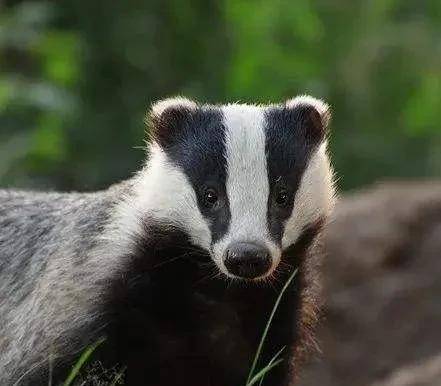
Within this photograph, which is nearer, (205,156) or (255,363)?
(205,156)

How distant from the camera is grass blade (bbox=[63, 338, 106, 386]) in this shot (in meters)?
3.43

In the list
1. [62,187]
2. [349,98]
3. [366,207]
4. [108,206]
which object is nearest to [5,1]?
[62,187]

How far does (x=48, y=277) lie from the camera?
12.5 feet

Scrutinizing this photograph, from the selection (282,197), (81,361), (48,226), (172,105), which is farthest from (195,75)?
(81,361)

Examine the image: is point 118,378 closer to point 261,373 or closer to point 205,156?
point 261,373

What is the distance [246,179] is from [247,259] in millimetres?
242

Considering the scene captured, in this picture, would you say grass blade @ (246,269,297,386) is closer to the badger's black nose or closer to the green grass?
the green grass

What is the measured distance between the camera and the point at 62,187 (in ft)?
24.3

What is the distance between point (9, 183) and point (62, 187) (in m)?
0.49

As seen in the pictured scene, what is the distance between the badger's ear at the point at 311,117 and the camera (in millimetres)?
3795

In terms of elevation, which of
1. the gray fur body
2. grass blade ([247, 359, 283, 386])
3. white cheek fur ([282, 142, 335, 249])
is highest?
white cheek fur ([282, 142, 335, 249])

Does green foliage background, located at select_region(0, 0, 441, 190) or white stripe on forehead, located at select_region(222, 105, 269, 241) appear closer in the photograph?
white stripe on forehead, located at select_region(222, 105, 269, 241)

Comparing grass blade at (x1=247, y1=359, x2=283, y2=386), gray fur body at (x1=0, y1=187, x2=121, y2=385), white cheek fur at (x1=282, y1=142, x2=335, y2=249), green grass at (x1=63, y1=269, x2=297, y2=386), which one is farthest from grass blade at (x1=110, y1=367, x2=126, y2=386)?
white cheek fur at (x1=282, y1=142, x2=335, y2=249)

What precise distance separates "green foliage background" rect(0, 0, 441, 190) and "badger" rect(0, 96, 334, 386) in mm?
3138
